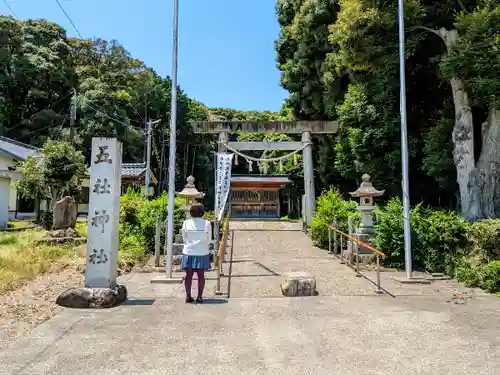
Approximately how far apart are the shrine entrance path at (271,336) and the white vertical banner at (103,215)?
0.69 m

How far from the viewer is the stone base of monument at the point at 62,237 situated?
11836 millimetres

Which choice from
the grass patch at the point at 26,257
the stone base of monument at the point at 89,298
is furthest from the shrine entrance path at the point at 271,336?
the grass patch at the point at 26,257

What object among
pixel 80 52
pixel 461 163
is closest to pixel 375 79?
pixel 461 163

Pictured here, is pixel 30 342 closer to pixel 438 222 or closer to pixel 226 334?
pixel 226 334

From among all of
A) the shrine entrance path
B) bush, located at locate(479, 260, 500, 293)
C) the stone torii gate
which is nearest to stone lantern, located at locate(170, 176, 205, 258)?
the shrine entrance path

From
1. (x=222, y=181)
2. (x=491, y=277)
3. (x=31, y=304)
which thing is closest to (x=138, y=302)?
(x=31, y=304)

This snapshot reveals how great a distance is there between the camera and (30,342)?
4309 mm

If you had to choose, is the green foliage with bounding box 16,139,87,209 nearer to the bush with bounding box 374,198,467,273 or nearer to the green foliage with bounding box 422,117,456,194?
the bush with bounding box 374,198,467,273

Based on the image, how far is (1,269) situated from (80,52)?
3339 centimetres

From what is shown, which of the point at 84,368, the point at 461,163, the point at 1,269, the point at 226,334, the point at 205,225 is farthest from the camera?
the point at 461,163

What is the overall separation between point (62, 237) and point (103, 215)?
6894 millimetres

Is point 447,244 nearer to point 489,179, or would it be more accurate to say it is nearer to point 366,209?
point 366,209

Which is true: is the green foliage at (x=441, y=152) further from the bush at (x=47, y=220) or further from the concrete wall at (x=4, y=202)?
the concrete wall at (x=4, y=202)

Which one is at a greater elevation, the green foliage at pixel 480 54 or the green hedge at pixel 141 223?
the green foliage at pixel 480 54
